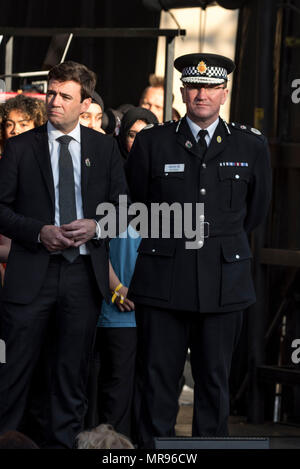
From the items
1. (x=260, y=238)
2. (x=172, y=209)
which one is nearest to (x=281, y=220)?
(x=260, y=238)

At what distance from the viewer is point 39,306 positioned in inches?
161

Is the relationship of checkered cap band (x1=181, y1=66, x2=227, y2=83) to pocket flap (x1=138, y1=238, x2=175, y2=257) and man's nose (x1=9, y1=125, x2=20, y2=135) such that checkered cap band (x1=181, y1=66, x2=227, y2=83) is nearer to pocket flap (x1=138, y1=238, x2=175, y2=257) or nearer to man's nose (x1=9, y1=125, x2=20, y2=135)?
pocket flap (x1=138, y1=238, x2=175, y2=257)

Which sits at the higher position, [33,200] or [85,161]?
[85,161]

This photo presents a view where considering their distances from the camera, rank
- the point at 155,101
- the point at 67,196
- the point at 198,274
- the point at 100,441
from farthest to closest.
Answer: the point at 155,101 < the point at 67,196 < the point at 198,274 < the point at 100,441

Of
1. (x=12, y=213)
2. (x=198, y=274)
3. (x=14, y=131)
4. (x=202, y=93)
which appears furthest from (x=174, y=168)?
(x=14, y=131)

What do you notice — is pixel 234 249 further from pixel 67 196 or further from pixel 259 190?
pixel 67 196

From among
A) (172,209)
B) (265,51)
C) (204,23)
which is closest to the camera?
(172,209)

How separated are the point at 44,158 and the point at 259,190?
2.73 ft

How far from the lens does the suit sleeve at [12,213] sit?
13.3ft

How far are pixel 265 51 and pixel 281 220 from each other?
3.31 ft

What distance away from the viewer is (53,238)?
4.02m

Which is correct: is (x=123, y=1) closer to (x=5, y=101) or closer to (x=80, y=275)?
(x=5, y=101)

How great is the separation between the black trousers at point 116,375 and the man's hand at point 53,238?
2.85 feet

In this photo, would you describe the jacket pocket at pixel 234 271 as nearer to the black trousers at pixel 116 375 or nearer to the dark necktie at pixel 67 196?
the dark necktie at pixel 67 196
